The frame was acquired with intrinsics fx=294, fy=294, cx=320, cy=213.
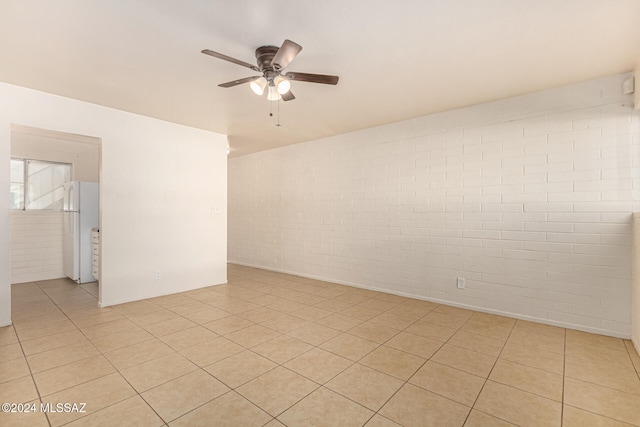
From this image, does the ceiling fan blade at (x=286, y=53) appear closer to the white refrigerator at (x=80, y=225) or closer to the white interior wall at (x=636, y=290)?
the white interior wall at (x=636, y=290)

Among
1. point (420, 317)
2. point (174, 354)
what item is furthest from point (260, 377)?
point (420, 317)

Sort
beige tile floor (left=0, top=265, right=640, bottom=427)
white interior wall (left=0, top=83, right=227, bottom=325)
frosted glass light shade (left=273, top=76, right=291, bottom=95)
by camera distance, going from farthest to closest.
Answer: white interior wall (left=0, top=83, right=227, bottom=325)
frosted glass light shade (left=273, top=76, right=291, bottom=95)
beige tile floor (left=0, top=265, right=640, bottom=427)

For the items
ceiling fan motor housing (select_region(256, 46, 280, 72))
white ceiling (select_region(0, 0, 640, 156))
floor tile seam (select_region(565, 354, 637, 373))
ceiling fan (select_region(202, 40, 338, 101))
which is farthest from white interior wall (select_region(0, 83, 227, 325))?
floor tile seam (select_region(565, 354, 637, 373))

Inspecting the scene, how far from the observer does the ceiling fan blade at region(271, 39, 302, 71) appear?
6.53 ft

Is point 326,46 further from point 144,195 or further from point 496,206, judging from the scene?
point 144,195

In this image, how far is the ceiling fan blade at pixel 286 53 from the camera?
1.99 m

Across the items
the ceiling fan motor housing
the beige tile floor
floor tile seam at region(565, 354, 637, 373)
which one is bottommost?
floor tile seam at region(565, 354, 637, 373)

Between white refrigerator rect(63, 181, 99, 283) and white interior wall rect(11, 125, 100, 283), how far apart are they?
41 centimetres

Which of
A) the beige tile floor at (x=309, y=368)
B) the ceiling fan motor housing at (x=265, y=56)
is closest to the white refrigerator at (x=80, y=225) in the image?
the beige tile floor at (x=309, y=368)

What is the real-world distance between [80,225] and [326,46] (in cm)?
554

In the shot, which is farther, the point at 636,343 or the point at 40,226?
the point at 40,226

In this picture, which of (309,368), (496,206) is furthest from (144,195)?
(496,206)

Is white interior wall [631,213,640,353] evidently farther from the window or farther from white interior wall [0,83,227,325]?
the window

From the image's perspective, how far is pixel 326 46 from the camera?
2490 mm
